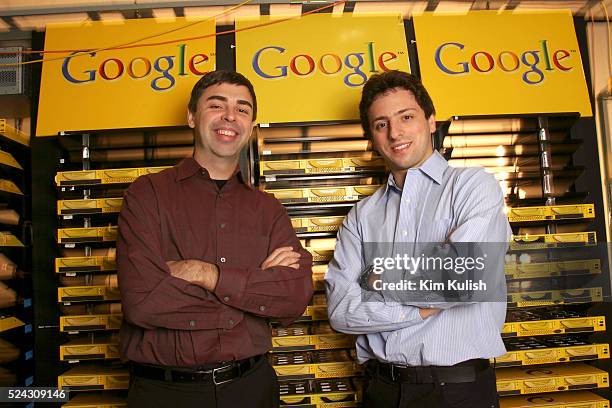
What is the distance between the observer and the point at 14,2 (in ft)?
9.52

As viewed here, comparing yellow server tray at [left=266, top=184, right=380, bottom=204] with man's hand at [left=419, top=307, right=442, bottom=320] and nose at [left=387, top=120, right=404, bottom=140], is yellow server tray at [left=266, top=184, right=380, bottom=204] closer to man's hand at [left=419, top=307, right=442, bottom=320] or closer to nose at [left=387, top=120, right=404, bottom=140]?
nose at [left=387, top=120, right=404, bottom=140]

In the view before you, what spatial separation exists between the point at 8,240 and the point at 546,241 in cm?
280

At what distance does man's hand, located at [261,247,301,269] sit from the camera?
1.83 meters

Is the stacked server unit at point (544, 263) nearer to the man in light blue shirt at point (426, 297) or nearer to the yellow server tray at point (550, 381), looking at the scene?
the yellow server tray at point (550, 381)

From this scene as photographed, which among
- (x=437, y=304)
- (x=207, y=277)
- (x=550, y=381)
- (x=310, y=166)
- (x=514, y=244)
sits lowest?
(x=550, y=381)

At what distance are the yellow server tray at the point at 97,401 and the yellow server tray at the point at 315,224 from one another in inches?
48.3

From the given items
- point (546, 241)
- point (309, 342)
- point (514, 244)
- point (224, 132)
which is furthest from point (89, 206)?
point (546, 241)

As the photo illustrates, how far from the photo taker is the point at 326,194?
2.46 m

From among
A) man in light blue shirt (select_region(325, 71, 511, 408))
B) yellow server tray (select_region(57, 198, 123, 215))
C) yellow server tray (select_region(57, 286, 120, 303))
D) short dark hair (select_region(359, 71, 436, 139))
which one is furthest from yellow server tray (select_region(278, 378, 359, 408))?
short dark hair (select_region(359, 71, 436, 139))

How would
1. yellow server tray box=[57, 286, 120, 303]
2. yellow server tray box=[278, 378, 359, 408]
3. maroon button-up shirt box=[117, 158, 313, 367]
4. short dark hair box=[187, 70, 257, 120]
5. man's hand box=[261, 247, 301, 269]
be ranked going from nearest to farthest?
maroon button-up shirt box=[117, 158, 313, 367] → man's hand box=[261, 247, 301, 269] → short dark hair box=[187, 70, 257, 120] → yellow server tray box=[278, 378, 359, 408] → yellow server tray box=[57, 286, 120, 303]

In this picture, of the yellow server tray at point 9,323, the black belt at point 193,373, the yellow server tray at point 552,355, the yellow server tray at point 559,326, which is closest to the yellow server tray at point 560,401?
the yellow server tray at point 552,355

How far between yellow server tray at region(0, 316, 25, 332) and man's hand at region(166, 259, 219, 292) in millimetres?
1359

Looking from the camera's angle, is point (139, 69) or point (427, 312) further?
point (139, 69)

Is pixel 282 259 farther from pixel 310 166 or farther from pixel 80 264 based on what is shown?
pixel 80 264
